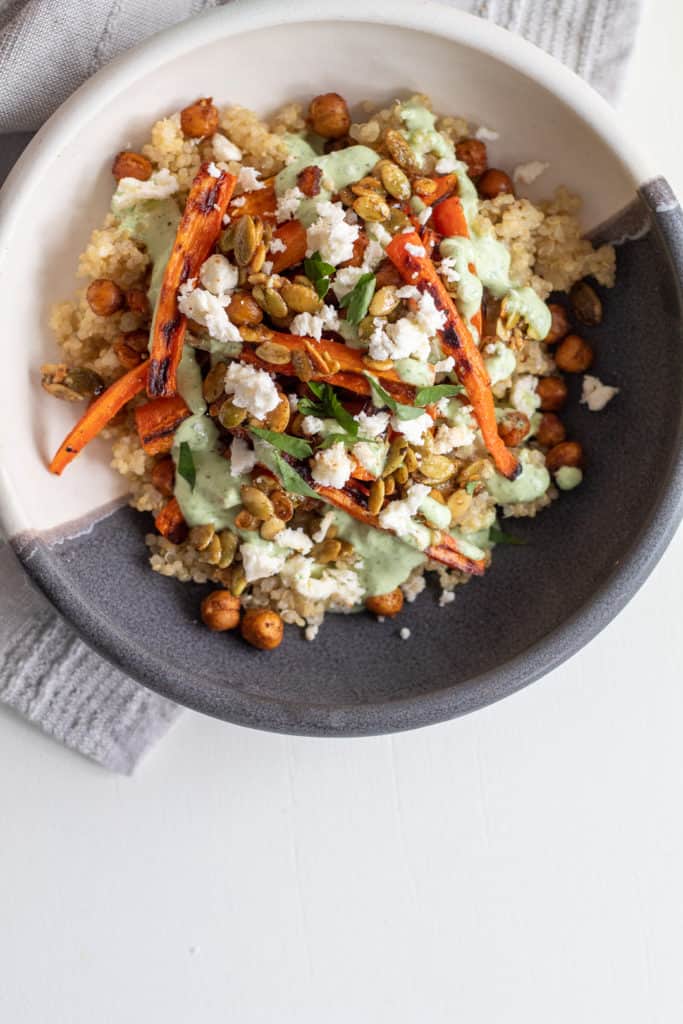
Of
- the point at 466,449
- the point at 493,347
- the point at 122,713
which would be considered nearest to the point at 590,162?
the point at 493,347

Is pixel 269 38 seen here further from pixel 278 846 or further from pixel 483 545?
pixel 278 846

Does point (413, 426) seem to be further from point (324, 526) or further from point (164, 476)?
point (164, 476)

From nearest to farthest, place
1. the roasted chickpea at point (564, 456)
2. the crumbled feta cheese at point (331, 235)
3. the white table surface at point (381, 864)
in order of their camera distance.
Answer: the crumbled feta cheese at point (331, 235), the roasted chickpea at point (564, 456), the white table surface at point (381, 864)

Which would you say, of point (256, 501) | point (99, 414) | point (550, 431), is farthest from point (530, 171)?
point (99, 414)

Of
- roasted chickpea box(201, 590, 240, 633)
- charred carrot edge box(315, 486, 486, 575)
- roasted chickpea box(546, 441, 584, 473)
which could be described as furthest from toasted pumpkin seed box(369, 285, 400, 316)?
roasted chickpea box(201, 590, 240, 633)

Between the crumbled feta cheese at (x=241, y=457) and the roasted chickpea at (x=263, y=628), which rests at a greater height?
the crumbled feta cheese at (x=241, y=457)

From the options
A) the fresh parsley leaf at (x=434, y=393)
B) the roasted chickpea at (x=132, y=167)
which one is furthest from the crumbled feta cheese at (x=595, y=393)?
the roasted chickpea at (x=132, y=167)

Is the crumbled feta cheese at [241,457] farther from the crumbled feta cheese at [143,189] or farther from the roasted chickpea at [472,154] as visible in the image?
the roasted chickpea at [472,154]
